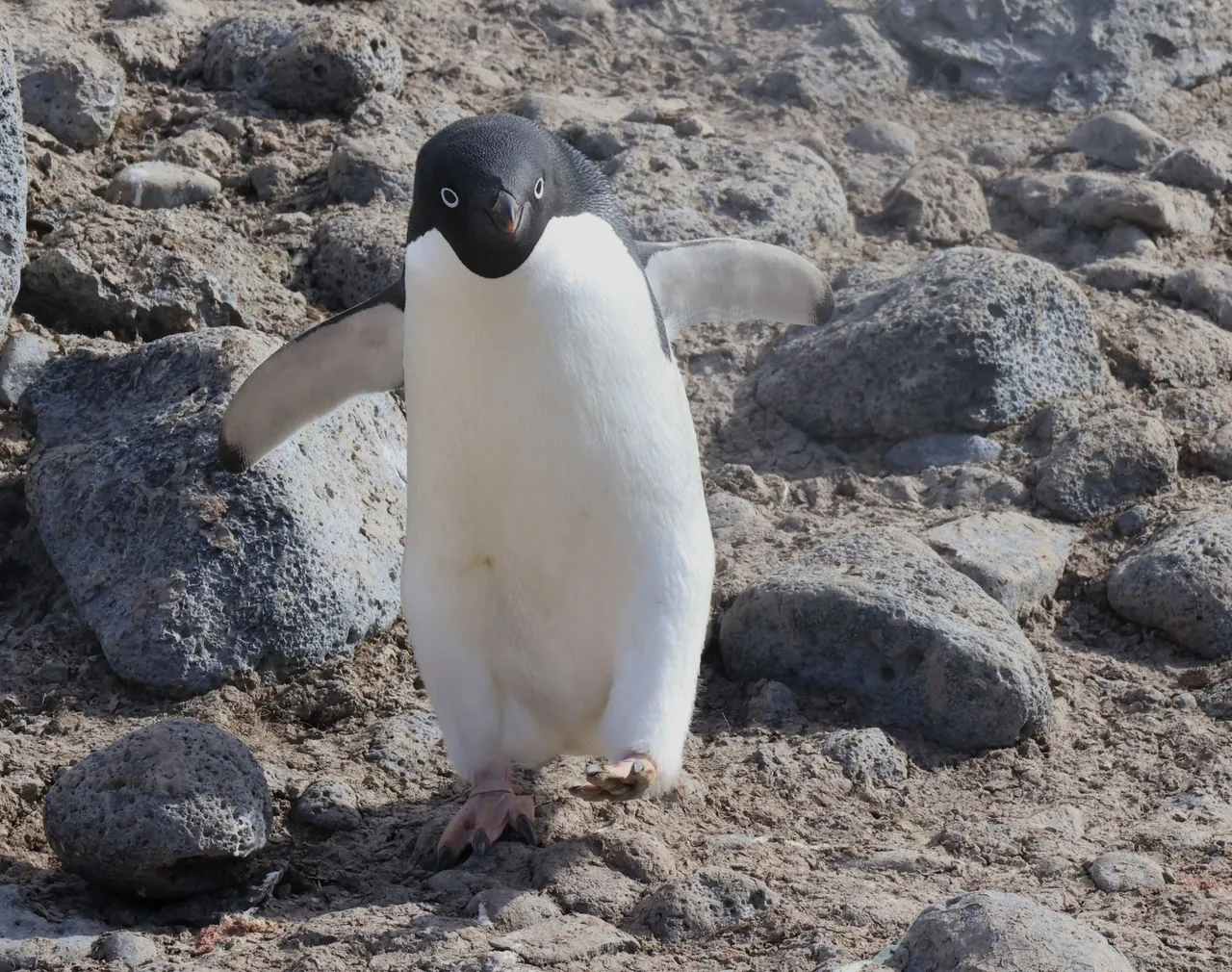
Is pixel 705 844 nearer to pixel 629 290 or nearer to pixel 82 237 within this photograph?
pixel 629 290

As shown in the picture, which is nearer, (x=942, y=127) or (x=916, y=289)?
(x=916, y=289)

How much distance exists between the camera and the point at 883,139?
22.4 feet

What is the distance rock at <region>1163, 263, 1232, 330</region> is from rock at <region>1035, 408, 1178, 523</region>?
100 cm

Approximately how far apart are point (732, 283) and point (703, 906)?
1813mm

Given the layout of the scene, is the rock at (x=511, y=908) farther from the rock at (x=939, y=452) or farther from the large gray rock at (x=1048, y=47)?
the large gray rock at (x=1048, y=47)

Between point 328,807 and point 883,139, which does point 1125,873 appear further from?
point 883,139

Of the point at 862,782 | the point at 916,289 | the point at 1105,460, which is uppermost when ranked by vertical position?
the point at 916,289

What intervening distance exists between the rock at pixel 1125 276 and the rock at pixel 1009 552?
1.44m

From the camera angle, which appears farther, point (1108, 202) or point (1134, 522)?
point (1108, 202)

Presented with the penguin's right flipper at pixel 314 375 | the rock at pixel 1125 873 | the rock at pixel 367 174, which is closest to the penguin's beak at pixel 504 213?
the penguin's right flipper at pixel 314 375

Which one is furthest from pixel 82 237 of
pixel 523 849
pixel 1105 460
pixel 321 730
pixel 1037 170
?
pixel 1037 170

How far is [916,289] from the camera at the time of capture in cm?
524

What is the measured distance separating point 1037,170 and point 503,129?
4102mm

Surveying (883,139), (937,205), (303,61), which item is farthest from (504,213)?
(883,139)
